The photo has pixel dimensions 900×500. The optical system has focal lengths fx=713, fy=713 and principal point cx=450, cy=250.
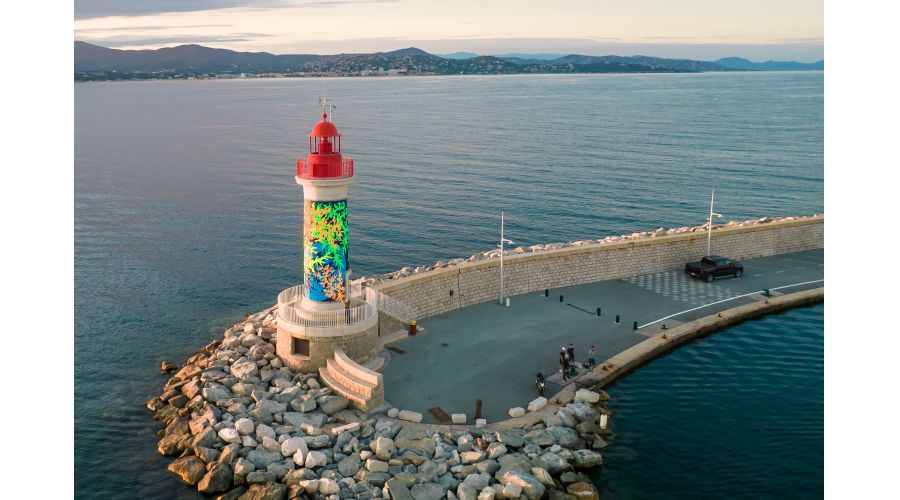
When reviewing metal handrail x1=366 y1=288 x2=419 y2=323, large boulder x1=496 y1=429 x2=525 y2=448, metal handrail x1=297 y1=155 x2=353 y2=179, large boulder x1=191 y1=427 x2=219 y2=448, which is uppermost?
metal handrail x1=297 y1=155 x2=353 y2=179

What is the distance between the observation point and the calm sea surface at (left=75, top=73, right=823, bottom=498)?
20.9m

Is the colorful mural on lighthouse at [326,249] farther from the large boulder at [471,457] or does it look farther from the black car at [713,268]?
the black car at [713,268]

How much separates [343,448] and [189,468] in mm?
4018

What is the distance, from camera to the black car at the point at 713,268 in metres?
32.0

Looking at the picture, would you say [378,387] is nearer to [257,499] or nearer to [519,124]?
[257,499]

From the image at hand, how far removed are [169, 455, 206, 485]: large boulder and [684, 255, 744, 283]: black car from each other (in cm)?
2272

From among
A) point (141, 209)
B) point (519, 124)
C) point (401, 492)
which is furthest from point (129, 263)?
point (519, 124)

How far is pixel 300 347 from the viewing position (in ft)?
74.0

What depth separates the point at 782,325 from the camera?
2789cm

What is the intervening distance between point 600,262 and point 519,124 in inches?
3266

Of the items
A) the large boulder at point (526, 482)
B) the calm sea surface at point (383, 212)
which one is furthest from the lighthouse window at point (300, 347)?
the large boulder at point (526, 482)

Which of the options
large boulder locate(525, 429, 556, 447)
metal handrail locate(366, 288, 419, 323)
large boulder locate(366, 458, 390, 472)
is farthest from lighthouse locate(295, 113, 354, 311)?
large boulder locate(525, 429, 556, 447)

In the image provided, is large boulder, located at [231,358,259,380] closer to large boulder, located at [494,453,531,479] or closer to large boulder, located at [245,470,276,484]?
large boulder, located at [245,470,276,484]

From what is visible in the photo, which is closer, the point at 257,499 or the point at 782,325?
the point at 257,499
